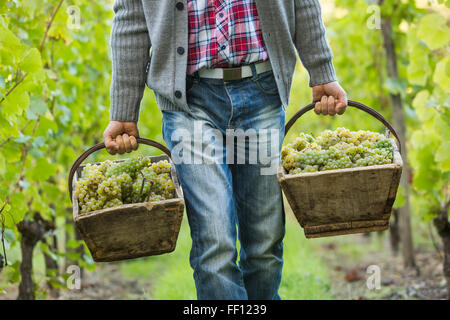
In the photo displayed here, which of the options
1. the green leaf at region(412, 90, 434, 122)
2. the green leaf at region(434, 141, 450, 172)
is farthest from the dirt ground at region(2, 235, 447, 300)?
the green leaf at region(412, 90, 434, 122)

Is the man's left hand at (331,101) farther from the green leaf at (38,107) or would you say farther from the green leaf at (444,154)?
the green leaf at (38,107)

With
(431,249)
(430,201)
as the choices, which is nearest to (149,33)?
(430,201)

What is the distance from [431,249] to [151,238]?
3711mm

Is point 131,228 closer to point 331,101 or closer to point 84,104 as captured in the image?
point 331,101

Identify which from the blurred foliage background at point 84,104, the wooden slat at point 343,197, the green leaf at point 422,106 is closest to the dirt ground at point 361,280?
the blurred foliage background at point 84,104

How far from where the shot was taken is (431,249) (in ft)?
17.0

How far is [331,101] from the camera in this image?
2371 millimetres

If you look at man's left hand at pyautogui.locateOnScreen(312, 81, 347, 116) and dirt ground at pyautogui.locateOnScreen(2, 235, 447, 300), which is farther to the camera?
dirt ground at pyautogui.locateOnScreen(2, 235, 447, 300)

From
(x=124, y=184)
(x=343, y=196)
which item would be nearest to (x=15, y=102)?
(x=124, y=184)

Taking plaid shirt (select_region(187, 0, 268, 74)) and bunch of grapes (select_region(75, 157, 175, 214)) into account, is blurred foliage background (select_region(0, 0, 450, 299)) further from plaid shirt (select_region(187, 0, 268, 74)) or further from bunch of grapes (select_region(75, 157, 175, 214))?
plaid shirt (select_region(187, 0, 268, 74))

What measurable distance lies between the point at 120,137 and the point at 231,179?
45 cm

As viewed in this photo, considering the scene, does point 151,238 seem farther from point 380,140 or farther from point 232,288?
point 380,140

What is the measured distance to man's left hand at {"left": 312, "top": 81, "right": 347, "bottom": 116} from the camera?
2359 mm

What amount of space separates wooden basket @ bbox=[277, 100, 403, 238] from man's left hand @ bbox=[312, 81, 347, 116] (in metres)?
0.28
